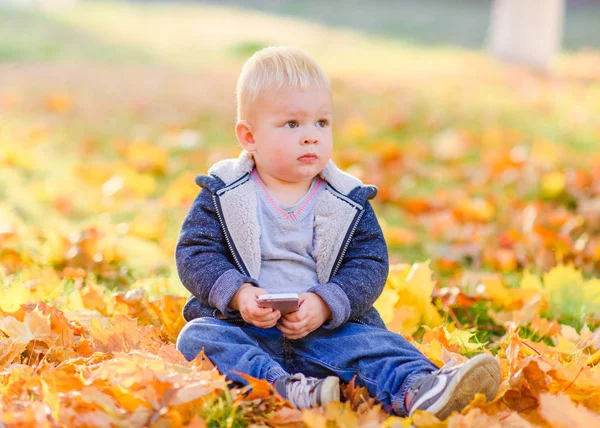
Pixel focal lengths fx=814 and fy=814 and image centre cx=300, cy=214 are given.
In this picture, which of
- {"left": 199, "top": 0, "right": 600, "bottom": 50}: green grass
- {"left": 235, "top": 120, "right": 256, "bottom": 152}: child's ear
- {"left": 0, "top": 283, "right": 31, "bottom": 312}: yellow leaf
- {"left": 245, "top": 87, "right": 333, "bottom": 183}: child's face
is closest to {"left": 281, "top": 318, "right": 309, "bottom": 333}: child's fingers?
{"left": 245, "top": 87, "right": 333, "bottom": 183}: child's face

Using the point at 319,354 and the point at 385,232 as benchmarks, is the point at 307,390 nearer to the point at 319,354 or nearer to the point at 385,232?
the point at 319,354

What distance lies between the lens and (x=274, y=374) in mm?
2152

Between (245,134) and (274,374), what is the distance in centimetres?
74

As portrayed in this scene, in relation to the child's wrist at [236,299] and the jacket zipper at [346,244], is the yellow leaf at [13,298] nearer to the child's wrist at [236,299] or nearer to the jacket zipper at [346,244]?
the child's wrist at [236,299]

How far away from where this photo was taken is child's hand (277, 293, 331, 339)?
222cm

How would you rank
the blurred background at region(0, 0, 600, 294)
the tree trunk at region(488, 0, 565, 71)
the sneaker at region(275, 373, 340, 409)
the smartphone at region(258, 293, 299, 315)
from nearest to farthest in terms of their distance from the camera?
the sneaker at region(275, 373, 340, 409)
the smartphone at region(258, 293, 299, 315)
the blurred background at region(0, 0, 600, 294)
the tree trunk at region(488, 0, 565, 71)

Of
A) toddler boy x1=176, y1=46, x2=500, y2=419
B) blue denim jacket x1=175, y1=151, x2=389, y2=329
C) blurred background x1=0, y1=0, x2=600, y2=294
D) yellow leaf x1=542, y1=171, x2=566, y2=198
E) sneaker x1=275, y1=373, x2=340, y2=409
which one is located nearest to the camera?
sneaker x1=275, y1=373, x2=340, y2=409

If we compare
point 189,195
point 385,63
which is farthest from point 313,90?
point 385,63

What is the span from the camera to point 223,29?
1511 cm

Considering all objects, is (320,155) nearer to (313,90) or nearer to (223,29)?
(313,90)

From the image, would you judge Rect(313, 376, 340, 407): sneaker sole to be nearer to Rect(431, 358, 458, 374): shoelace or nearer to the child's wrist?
Rect(431, 358, 458, 374): shoelace

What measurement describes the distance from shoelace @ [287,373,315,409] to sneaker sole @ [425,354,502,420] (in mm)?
304

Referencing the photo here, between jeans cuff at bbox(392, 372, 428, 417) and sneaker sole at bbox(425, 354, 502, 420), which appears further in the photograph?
jeans cuff at bbox(392, 372, 428, 417)

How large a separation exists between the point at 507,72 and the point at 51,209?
20.1 feet
